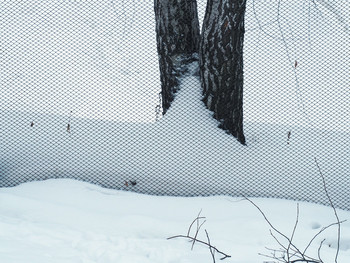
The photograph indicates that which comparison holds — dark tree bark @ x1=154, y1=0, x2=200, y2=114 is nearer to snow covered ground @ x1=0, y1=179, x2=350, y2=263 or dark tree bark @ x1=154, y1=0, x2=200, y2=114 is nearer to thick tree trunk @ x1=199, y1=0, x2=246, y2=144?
thick tree trunk @ x1=199, y1=0, x2=246, y2=144

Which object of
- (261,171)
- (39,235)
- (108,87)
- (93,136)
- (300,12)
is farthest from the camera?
(108,87)

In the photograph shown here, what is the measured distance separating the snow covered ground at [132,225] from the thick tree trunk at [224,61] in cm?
84

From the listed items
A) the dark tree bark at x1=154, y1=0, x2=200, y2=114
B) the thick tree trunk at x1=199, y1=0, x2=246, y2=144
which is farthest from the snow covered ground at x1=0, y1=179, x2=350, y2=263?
the dark tree bark at x1=154, y1=0, x2=200, y2=114

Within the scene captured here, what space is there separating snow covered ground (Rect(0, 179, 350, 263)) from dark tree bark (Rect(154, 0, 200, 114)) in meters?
1.20

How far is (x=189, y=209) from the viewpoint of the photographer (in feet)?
10.2

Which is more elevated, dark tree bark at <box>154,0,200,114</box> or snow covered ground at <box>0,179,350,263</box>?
dark tree bark at <box>154,0,200,114</box>

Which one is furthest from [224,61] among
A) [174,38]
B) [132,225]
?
[132,225]

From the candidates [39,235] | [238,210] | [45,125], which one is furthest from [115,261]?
[45,125]

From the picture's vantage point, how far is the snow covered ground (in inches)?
97.4

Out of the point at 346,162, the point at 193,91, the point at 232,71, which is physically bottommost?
the point at 346,162

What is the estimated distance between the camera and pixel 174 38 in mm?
3865

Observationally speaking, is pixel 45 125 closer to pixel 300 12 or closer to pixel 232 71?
pixel 232 71

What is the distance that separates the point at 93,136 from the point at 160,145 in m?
0.62

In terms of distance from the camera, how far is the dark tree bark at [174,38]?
12.5 ft
